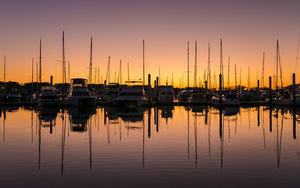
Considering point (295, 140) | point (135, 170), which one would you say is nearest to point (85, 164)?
point (135, 170)

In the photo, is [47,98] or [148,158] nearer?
[148,158]

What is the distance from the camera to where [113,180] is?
42.0 feet

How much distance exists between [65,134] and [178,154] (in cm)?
970

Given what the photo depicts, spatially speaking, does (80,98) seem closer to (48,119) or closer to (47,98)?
(47,98)

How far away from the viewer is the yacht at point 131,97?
54522mm

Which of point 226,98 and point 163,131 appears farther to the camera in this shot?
point 226,98

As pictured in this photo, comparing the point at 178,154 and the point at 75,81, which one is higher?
the point at 75,81

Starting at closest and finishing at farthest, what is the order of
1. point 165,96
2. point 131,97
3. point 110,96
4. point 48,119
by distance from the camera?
point 48,119 → point 131,97 → point 110,96 → point 165,96

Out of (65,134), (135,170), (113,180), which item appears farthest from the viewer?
(65,134)

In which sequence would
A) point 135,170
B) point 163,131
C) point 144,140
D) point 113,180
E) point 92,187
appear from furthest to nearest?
point 163,131
point 144,140
point 135,170
point 113,180
point 92,187

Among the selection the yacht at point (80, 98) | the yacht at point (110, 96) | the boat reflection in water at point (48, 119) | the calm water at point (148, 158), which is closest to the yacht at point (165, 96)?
the yacht at point (110, 96)

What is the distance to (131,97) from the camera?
5478 cm

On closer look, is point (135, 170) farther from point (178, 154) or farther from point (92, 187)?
point (178, 154)

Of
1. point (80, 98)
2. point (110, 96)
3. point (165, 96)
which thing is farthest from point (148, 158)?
point (165, 96)
